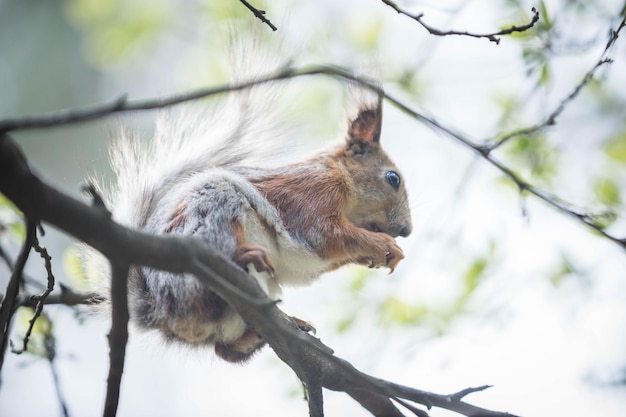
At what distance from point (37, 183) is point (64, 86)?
909 centimetres

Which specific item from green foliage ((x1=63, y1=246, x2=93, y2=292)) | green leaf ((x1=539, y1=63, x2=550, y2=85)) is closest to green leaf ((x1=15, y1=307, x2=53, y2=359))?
green foliage ((x1=63, y1=246, x2=93, y2=292))

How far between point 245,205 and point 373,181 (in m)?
0.88

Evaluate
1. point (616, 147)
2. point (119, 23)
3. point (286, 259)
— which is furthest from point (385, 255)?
point (119, 23)

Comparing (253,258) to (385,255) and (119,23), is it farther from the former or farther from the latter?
(119,23)

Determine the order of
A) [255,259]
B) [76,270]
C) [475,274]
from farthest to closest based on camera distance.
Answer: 1. [475,274]
2. [76,270]
3. [255,259]

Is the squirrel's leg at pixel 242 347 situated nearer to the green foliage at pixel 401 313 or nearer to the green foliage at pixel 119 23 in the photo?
the green foliage at pixel 401 313

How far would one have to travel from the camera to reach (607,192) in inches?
127

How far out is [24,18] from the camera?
1006 cm

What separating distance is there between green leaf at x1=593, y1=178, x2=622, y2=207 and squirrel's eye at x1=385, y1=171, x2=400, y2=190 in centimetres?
88

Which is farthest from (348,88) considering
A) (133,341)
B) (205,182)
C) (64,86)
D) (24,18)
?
(24,18)

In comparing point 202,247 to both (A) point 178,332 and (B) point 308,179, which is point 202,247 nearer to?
(A) point 178,332

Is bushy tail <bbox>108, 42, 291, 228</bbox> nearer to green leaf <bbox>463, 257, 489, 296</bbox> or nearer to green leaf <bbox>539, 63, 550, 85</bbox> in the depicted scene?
green leaf <bbox>539, 63, 550, 85</bbox>

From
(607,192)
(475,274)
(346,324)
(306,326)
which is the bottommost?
(306,326)

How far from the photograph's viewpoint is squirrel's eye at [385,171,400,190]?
3.07m
